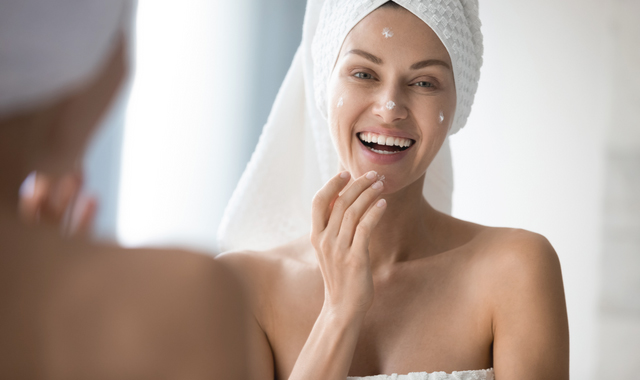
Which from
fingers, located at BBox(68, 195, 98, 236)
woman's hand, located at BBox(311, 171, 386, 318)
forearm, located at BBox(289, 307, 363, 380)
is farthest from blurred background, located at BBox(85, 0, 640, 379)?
fingers, located at BBox(68, 195, 98, 236)

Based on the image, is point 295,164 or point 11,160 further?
point 295,164

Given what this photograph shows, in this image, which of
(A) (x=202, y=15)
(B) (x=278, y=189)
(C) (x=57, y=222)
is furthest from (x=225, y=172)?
(C) (x=57, y=222)

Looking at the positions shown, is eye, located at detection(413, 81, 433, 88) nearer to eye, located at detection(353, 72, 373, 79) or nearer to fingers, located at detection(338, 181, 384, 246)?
eye, located at detection(353, 72, 373, 79)

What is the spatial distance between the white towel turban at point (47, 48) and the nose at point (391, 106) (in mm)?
776

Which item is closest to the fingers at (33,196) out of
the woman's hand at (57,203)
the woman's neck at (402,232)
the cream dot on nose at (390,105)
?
the woman's hand at (57,203)

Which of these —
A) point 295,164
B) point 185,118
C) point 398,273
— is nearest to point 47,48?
point 398,273

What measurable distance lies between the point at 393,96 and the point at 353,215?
0.23 m

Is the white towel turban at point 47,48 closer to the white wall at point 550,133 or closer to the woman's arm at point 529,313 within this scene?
the woman's arm at point 529,313

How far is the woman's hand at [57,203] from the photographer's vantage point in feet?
0.85

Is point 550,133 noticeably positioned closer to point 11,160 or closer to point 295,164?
point 295,164

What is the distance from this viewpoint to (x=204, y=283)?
28 centimetres

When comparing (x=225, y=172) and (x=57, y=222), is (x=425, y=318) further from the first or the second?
(x=225, y=172)

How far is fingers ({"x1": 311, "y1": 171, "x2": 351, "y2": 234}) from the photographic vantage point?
37.5 inches

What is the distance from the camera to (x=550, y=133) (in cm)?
177
